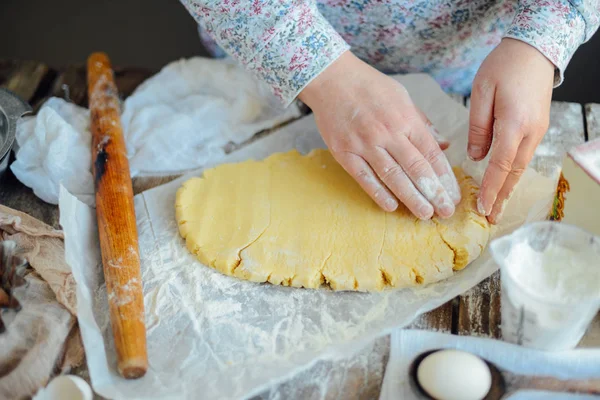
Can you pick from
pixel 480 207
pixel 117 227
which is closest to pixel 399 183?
pixel 480 207

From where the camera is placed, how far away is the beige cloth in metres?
1.03

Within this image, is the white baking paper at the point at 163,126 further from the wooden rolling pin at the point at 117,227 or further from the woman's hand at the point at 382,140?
the woman's hand at the point at 382,140

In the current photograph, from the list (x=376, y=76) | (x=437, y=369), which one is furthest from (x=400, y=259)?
(x=376, y=76)

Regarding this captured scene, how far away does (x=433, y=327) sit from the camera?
114 centimetres

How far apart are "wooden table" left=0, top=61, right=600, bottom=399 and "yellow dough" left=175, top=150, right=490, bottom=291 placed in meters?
0.09

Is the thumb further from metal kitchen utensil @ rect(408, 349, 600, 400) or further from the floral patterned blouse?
metal kitchen utensil @ rect(408, 349, 600, 400)

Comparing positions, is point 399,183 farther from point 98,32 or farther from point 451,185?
point 98,32

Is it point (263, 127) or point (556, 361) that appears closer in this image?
point (556, 361)

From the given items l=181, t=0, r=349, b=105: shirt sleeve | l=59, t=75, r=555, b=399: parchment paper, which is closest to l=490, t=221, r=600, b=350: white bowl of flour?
l=59, t=75, r=555, b=399: parchment paper

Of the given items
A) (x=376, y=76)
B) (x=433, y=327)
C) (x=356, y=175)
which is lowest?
(x=433, y=327)

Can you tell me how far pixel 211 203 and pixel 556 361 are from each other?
2.57 feet

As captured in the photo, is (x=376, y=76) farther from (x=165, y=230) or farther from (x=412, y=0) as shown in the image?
(x=165, y=230)

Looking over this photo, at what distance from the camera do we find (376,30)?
159 centimetres

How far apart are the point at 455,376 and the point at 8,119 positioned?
3.87ft
